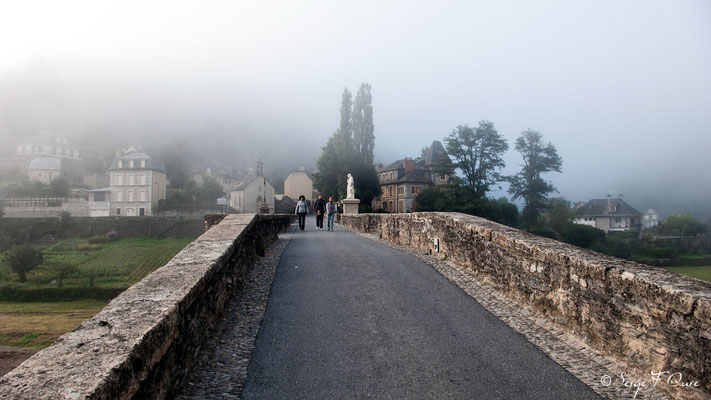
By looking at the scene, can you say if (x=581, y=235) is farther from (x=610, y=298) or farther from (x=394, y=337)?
(x=394, y=337)

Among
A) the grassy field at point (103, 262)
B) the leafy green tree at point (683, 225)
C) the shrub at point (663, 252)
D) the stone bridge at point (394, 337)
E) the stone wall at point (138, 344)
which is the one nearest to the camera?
the stone wall at point (138, 344)

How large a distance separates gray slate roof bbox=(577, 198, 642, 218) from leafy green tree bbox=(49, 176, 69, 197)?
97.4m

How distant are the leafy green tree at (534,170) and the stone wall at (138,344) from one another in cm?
5583

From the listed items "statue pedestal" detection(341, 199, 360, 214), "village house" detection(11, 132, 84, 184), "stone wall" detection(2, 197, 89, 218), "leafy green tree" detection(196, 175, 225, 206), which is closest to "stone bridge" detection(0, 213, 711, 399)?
"statue pedestal" detection(341, 199, 360, 214)

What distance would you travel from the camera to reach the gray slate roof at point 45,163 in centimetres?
9462

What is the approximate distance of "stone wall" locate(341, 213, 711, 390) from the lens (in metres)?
3.30

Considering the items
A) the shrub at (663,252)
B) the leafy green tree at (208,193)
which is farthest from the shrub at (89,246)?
the shrub at (663,252)

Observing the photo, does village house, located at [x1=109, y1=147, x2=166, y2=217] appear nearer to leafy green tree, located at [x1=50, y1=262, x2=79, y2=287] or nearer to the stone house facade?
the stone house facade

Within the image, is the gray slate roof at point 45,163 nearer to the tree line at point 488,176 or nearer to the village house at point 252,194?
the village house at point 252,194

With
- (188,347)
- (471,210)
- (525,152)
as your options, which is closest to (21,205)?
(471,210)

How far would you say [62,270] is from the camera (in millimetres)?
38156

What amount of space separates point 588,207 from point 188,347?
9636cm

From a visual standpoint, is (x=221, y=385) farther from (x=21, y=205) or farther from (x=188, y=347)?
(x=21, y=205)

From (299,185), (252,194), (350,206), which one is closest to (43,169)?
(252,194)
